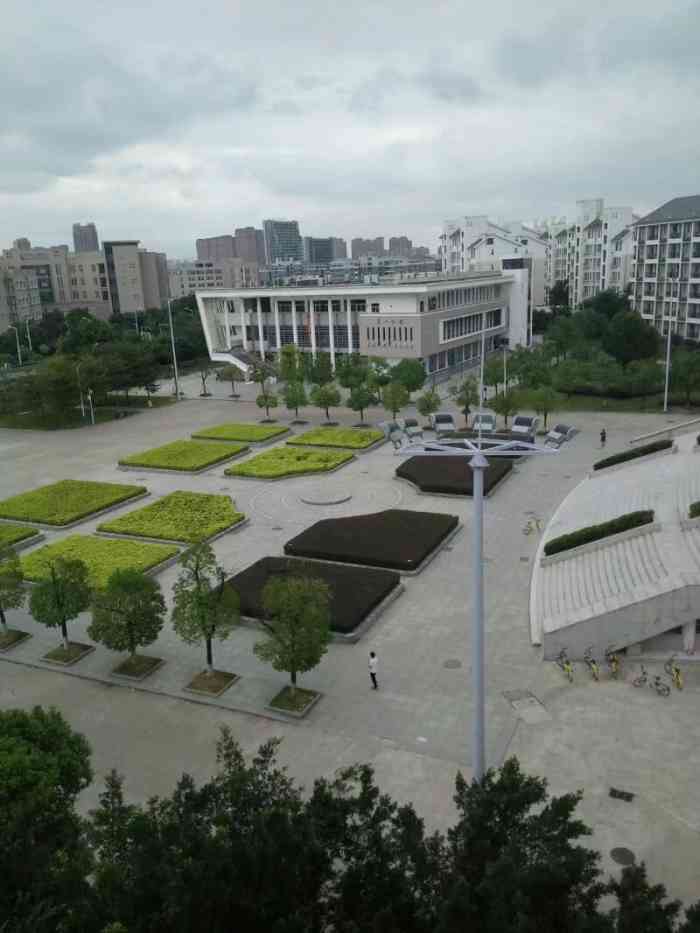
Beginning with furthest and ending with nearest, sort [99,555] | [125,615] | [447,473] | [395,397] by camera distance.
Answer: [395,397], [447,473], [99,555], [125,615]

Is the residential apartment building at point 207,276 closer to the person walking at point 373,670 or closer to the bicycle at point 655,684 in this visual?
the person walking at point 373,670

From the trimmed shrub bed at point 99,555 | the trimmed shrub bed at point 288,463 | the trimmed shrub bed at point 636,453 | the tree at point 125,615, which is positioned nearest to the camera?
the tree at point 125,615

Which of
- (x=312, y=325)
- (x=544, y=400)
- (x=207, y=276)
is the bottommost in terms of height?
(x=544, y=400)

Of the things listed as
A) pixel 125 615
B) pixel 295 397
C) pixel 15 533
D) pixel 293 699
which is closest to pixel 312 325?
pixel 295 397

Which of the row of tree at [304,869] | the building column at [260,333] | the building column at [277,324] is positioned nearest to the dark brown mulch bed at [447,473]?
the row of tree at [304,869]

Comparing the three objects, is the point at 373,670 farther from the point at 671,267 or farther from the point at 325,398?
the point at 671,267

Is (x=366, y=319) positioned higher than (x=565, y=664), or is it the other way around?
(x=366, y=319)
